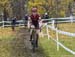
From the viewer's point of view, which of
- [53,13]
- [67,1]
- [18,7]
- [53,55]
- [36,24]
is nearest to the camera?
[53,55]

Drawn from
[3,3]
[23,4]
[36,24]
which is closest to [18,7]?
[23,4]

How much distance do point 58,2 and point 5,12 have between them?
349 inches

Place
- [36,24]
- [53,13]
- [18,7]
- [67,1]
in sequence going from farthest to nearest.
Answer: [18,7] < [67,1] < [53,13] < [36,24]

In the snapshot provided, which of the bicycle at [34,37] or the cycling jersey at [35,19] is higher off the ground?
the cycling jersey at [35,19]

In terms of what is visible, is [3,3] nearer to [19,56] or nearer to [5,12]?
[5,12]

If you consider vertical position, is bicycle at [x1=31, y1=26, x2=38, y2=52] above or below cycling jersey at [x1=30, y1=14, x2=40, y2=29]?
below

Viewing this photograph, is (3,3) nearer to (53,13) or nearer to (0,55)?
(53,13)

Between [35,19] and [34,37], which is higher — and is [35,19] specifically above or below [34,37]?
above

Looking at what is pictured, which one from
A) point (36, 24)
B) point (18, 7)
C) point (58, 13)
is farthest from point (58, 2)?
point (36, 24)

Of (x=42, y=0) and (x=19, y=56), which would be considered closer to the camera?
(x=19, y=56)

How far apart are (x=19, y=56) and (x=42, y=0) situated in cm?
3698

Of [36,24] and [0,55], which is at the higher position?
[36,24]

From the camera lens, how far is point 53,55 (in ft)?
42.3

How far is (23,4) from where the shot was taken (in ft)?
189
